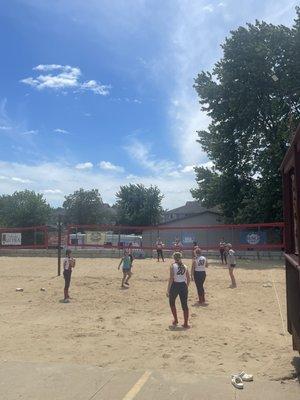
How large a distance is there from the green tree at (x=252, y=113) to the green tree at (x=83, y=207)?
130 ft

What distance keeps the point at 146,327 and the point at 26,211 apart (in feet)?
175

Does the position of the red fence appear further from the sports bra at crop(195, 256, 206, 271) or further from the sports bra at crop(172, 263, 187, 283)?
the sports bra at crop(172, 263, 187, 283)

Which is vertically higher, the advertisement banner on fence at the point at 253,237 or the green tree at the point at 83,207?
the green tree at the point at 83,207

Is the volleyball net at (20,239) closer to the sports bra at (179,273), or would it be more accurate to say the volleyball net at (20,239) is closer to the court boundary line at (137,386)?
the sports bra at (179,273)

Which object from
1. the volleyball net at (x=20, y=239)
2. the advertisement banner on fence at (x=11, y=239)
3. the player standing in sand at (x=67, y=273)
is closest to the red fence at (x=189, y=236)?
the volleyball net at (x=20, y=239)

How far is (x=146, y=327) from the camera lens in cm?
1117

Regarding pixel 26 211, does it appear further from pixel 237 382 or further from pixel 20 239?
pixel 237 382

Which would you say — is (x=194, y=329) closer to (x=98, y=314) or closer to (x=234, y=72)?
(x=98, y=314)

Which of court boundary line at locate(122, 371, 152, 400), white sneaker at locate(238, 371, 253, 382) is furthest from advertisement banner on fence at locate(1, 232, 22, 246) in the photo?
white sneaker at locate(238, 371, 253, 382)

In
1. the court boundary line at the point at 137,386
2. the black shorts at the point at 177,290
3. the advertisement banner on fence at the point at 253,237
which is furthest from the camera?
the advertisement banner on fence at the point at 253,237

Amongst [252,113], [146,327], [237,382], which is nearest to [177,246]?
[252,113]

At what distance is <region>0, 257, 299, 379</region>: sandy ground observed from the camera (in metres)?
8.19

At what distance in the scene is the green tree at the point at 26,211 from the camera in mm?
62125

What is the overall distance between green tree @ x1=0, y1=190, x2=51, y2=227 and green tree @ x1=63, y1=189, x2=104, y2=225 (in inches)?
412
